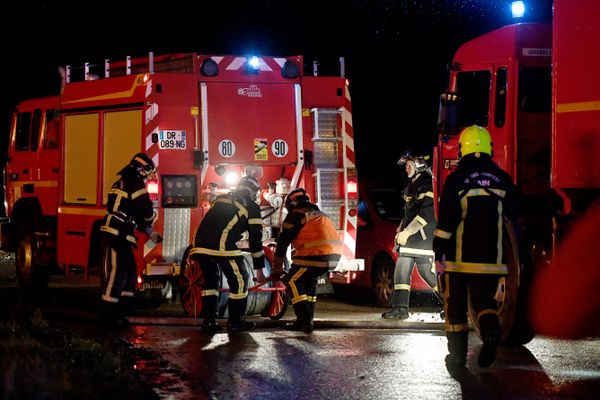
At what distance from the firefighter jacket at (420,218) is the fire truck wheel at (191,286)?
210 centimetres

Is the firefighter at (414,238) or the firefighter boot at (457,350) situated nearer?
the firefighter boot at (457,350)

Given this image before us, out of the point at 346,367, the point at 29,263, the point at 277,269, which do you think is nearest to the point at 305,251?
the point at 277,269

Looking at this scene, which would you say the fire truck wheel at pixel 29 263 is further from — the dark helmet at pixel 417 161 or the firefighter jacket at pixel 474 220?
the firefighter jacket at pixel 474 220

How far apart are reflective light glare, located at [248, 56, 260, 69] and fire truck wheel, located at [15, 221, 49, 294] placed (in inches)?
155

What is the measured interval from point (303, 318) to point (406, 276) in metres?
1.53

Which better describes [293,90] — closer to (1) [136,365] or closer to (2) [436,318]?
(2) [436,318]

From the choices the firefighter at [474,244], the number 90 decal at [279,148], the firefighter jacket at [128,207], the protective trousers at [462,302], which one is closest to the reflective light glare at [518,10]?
the firefighter at [474,244]

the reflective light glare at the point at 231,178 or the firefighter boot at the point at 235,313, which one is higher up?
the reflective light glare at the point at 231,178

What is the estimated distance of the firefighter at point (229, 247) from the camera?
398 inches

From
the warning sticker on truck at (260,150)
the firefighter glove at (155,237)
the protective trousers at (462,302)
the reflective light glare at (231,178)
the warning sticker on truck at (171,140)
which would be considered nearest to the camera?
the protective trousers at (462,302)

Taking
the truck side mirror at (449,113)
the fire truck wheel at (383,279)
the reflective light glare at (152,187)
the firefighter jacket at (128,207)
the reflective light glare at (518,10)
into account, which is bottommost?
the fire truck wheel at (383,279)

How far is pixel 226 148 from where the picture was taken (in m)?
11.9

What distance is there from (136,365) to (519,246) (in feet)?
10.3

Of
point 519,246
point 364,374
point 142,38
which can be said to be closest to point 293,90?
point 519,246
